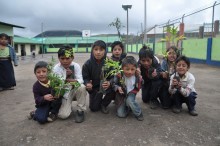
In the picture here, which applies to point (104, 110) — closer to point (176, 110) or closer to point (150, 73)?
point (150, 73)

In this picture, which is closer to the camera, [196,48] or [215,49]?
[215,49]

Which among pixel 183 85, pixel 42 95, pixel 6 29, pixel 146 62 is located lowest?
pixel 42 95

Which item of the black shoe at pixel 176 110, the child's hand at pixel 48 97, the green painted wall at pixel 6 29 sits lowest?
the black shoe at pixel 176 110

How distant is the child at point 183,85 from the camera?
11.6 ft

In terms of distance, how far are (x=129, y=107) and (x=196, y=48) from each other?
1202cm

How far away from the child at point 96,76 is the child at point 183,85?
3.53 ft

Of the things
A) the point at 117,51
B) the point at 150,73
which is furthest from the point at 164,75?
the point at 117,51

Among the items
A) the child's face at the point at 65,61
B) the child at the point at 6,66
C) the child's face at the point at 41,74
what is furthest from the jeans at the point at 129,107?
the child at the point at 6,66

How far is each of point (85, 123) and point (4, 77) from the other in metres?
3.74

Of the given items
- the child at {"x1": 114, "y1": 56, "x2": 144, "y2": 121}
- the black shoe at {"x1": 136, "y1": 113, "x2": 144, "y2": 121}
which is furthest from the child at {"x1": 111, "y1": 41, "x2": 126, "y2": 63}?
the black shoe at {"x1": 136, "y1": 113, "x2": 144, "y2": 121}

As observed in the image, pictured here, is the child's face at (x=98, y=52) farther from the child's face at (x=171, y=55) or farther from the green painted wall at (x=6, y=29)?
the green painted wall at (x=6, y=29)

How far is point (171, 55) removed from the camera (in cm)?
392

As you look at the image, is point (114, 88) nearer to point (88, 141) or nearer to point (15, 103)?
point (88, 141)

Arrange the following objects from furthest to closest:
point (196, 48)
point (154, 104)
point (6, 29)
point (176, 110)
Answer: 1. point (6, 29)
2. point (196, 48)
3. point (154, 104)
4. point (176, 110)
